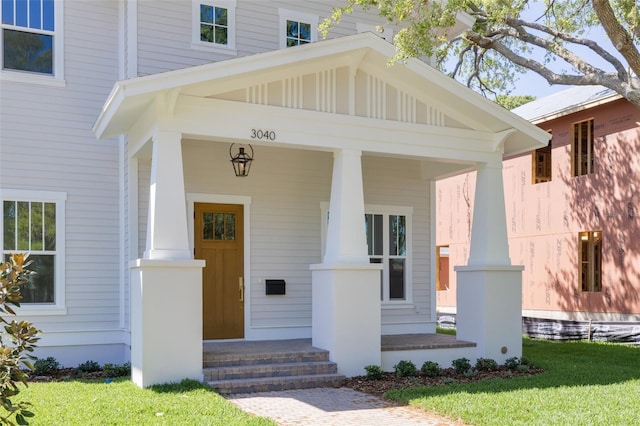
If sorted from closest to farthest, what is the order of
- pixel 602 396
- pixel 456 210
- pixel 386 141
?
pixel 602 396 → pixel 386 141 → pixel 456 210

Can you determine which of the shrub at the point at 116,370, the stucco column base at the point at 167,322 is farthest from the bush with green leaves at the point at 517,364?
the shrub at the point at 116,370

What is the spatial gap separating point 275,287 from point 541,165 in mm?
11426

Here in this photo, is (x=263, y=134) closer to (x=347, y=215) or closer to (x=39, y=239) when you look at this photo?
(x=347, y=215)

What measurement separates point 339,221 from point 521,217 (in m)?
12.0

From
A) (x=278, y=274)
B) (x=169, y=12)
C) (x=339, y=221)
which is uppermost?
(x=169, y=12)

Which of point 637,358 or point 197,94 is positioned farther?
point 637,358

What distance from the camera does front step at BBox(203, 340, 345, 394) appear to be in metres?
8.27

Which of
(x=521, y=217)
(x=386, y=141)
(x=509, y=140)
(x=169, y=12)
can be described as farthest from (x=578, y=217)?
(x=169, y=12)

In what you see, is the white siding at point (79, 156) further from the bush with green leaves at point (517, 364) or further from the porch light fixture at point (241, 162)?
the bush with green leaves at point (517, 364)

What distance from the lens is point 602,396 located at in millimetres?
7727

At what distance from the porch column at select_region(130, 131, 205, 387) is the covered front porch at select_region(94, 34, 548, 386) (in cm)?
2

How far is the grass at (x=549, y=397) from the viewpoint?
6641mm

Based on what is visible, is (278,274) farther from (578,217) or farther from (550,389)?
(578,217)

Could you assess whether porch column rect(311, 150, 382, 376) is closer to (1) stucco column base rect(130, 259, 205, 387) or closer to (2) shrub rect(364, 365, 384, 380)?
(2) shrub rect(364, 365, 384, 380)
